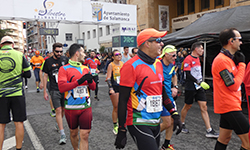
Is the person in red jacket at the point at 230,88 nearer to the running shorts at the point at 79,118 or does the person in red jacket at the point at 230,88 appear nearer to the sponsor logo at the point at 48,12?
the running shorts at the point at 79,118

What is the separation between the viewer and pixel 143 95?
2334 millimetres

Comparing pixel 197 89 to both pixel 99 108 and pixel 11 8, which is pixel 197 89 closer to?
pixel 99 108

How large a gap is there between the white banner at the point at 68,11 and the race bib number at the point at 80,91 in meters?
11.3

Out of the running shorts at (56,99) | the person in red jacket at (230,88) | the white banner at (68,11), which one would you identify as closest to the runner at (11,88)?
the running shorts at (56,99)

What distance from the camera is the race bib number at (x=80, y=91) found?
135 inches

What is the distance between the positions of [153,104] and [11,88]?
2.60 m

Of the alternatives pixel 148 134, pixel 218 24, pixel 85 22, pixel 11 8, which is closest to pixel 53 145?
pixel 148 134

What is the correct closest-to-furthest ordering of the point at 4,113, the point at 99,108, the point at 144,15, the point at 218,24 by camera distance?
the point at 4,113 → the point at 99,108 → the point at 218,24 → the point at 144,15

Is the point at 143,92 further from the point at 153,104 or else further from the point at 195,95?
the point at 195,95

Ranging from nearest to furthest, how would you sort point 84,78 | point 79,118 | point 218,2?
point 84,78 → point 79,118 → point 218,2

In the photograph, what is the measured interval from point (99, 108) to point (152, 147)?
559 centimetres

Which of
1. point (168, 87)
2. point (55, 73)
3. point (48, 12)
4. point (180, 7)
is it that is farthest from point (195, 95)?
point (180, 7)

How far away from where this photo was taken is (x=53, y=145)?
4410 mm

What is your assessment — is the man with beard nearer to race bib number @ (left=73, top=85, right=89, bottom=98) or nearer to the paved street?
the paved street
